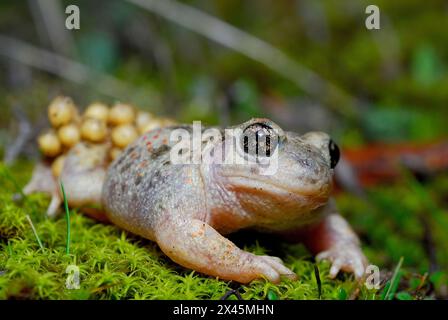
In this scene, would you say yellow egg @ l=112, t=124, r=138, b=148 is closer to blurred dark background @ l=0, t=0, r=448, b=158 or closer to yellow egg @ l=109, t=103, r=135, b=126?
yellow egg @ l=109, t=103, r=135, b=126

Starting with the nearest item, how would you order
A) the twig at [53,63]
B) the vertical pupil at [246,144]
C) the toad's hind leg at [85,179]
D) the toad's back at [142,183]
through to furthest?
the vertical pupil at [246,144], the toad's back at [142,183], the toad's hind leg at [85,179], the twig at [53,63]

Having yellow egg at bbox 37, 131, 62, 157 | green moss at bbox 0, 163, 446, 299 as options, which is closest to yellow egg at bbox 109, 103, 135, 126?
yellow egg at bbox 37, 131, 62, 157

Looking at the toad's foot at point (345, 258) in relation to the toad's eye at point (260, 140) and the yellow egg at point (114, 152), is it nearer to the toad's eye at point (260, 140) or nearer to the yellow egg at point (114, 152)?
the toad's eye at point (260, 140)

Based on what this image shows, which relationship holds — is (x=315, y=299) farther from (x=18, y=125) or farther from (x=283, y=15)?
(x=283, y=15)

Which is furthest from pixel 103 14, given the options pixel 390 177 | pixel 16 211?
pixel 16 211

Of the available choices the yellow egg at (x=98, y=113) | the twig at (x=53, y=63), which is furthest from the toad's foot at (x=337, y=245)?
Answer: the twig at (x=53, y=63)

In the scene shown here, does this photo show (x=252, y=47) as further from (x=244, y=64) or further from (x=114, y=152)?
(x=114, y=152)

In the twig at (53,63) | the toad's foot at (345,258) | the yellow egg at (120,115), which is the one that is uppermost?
the twig at (53,63)
